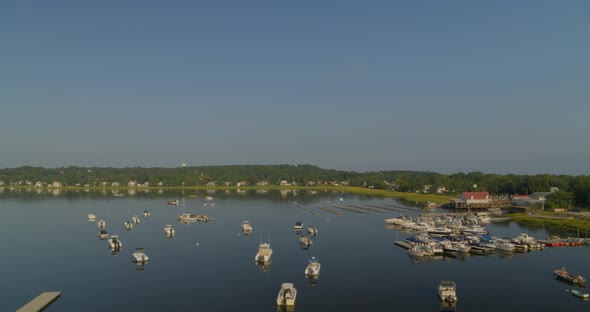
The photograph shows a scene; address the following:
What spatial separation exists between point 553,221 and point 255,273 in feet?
146

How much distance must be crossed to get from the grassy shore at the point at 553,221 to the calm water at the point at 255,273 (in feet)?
12.9

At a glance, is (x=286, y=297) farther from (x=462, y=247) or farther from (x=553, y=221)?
(x=553, y=221)

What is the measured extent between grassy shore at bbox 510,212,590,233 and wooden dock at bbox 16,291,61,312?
177 ft

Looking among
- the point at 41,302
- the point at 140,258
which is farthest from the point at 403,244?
the point at 41,302

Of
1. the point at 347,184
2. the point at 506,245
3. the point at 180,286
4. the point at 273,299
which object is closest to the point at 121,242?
the point at 180,286

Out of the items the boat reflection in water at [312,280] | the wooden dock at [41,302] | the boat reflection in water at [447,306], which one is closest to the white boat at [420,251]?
the boat reflection in water at [312,280]

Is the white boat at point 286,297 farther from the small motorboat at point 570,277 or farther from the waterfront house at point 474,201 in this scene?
the waterfront house at point 474,201

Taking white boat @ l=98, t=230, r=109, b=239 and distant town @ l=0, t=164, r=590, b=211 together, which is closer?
white boat @ l=98, t=230, r=109, b=239

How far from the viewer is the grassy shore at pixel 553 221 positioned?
55.0m

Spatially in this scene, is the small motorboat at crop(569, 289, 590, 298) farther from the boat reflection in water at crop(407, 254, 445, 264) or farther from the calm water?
the boat reflection in water at crop(407, 254, 445, 264)

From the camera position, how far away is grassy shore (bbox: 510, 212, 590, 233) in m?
55.0

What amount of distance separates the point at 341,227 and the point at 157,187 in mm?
119833

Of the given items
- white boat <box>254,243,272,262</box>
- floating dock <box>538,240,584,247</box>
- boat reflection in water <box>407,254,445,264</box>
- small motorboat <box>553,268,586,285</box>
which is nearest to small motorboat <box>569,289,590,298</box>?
small motorboat <box>553,268,586,285</box>

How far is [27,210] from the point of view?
8188cm
